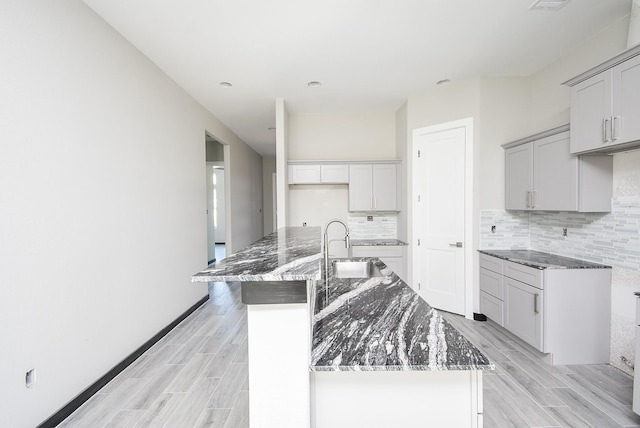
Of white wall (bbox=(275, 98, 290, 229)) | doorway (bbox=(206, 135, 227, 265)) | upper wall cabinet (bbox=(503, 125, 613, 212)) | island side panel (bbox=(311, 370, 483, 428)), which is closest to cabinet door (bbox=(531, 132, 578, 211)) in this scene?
upper wall cabinet (bbox=(503, 125, 613, 212))

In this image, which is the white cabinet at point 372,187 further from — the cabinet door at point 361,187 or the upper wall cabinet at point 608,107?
the upper wall cabinet at point 608,107

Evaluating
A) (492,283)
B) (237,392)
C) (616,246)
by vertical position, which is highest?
(616,246)

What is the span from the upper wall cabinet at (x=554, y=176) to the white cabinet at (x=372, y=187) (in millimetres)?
1562

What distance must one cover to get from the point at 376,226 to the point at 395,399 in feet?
12.4

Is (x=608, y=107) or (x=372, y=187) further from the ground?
(x=608, y=107)

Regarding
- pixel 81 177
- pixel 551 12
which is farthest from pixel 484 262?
pixel 81 177

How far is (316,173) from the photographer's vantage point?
453 centimetres

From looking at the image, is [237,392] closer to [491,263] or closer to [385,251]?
[385,251]

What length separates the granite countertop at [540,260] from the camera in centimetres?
251

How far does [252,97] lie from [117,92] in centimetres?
178

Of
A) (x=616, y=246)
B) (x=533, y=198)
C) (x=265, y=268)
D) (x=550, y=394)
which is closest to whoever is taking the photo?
(x=265, y=268)

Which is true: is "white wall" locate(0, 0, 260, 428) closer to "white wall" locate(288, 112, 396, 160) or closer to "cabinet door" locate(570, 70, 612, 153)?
"white wall" locate(288, 112, 396, 160)

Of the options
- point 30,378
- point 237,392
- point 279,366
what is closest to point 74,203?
point 30,378

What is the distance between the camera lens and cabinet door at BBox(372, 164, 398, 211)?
177 inches
